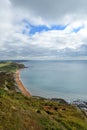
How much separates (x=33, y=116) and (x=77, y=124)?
6022 mm

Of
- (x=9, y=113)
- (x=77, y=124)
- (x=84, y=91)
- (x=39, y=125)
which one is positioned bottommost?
(x=84, y=91)

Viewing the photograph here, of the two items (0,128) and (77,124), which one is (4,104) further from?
(77,124)

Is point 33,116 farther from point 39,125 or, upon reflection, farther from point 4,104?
point 4,104

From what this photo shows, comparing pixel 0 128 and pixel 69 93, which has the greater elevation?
pixel 0 128

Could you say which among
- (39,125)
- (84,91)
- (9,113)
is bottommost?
(84,91)

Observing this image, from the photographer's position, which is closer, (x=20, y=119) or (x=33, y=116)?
(x=20, y=119)

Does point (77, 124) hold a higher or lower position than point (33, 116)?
lower

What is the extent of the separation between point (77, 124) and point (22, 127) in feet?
29.9

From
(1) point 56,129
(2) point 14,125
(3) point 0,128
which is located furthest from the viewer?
(1) point 56,129

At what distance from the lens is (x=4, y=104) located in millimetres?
20422

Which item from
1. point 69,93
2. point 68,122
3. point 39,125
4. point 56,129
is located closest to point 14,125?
point 39,125

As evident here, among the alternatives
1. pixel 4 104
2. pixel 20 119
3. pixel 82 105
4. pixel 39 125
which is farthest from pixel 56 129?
pixel 82 105

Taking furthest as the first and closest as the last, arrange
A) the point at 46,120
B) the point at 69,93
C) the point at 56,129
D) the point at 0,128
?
the point at 69,93, the point at 46,120, the point at 56,129, the point at 0,128

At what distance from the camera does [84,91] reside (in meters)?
100
